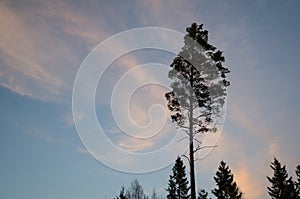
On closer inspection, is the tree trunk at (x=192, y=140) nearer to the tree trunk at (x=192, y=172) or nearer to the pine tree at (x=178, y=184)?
the tree trunk at (x=192, y=172)

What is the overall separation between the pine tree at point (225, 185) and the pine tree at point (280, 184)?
593cm

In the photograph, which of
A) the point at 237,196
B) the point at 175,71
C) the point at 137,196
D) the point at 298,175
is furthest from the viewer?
the point at 137,196

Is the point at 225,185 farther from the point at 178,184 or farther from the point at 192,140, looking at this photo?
the point at 192,140

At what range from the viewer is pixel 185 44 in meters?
17.0

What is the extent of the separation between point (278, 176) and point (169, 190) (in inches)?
676

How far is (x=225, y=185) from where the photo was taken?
37.8 metres

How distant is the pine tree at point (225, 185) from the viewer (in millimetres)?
36875

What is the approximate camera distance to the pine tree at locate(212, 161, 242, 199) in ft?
121

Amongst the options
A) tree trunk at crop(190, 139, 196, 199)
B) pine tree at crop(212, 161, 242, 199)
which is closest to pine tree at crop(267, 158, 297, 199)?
pine tree at crop(212, 161, 242, 199)

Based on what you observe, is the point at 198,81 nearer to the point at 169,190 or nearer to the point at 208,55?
the point at 208,55

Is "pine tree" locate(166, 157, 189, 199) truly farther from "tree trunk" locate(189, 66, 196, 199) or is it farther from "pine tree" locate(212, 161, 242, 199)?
"tree trunk" locate(189, 66, 196, 199)

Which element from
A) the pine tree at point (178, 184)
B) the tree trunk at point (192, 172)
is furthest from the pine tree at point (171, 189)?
the tree trunk at point (192, 172)

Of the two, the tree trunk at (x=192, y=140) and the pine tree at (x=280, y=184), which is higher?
the pine tree at (x=280, y=184)

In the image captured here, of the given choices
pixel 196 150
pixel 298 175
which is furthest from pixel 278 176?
pixel 196 150
